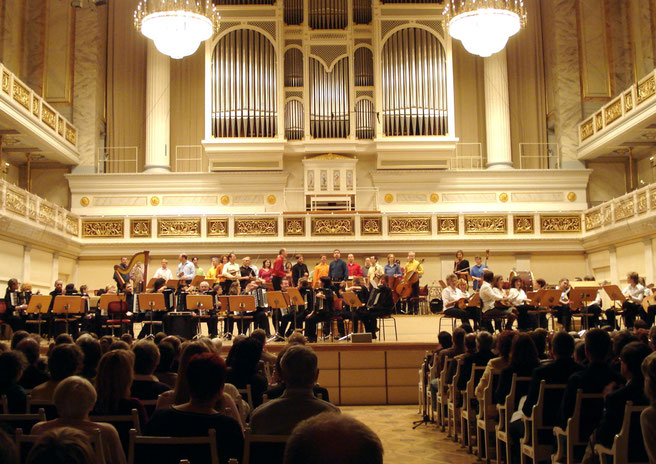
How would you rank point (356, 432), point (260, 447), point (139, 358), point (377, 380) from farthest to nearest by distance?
point (377, 380) → point (139, 358) → point (260, 447) → point (356, 432)

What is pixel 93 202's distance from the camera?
19281 millimetres

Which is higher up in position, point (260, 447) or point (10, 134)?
point (10, 134)

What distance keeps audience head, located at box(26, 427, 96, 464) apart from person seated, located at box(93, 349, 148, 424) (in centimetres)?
189

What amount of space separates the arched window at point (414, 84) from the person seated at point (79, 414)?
54.9 feet

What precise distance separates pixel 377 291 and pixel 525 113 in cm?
→ 1225

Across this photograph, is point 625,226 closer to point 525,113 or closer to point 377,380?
point 525,113

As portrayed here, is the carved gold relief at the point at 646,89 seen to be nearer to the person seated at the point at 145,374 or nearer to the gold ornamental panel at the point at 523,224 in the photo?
the gold ornamental panel at the point at 523,224

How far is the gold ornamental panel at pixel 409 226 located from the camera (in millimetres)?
18094

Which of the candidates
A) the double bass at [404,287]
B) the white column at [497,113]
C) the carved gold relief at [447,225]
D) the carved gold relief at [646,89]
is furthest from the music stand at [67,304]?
the carved gold relief at [646,89]

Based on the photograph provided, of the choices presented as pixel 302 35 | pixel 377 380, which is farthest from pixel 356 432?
pixel 302 35

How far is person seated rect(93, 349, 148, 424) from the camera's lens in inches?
141

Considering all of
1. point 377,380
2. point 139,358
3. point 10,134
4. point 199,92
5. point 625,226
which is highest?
point 199,92

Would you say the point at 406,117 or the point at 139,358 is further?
the point at 406,117

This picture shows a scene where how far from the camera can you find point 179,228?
18.1 metres
